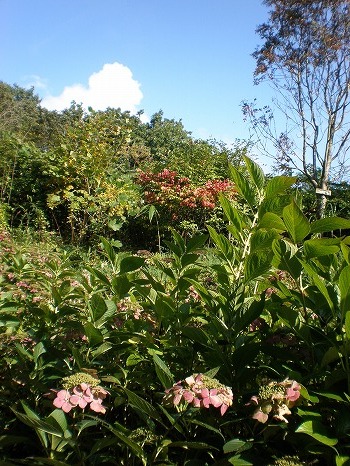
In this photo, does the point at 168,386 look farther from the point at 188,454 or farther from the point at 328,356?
the point at 328,356

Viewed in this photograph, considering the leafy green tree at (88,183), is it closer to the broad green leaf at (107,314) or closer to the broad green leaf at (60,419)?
the broad green leaf at (107,314)

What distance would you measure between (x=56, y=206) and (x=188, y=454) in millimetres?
8295

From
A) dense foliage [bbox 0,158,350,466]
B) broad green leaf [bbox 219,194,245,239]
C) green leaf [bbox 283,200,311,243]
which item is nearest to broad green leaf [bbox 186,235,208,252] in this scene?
dense foliage [bbox 0,158,350,466]

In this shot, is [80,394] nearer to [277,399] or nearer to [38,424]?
[38,424]

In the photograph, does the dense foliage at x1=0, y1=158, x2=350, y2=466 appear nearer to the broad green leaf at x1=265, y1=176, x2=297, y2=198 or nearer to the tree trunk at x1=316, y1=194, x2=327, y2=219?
the broad green leaf at x1=265, y1=176, x2=297, y2=198

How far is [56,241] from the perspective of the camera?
8.66 metres

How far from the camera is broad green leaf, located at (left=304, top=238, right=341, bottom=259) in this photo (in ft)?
Result: 4.25

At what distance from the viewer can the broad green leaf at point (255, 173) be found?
149cm

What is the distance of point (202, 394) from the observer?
1041 mm

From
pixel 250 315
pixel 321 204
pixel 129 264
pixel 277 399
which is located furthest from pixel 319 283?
pixel 321 204

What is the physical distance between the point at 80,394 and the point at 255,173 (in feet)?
2.57

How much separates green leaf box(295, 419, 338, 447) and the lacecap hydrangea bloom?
404 mm

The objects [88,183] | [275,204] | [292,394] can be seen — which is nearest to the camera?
[292,394]

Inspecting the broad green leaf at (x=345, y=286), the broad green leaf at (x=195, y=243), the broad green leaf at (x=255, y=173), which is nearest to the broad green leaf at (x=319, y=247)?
the broad green leaf at (x=345, y=286)
